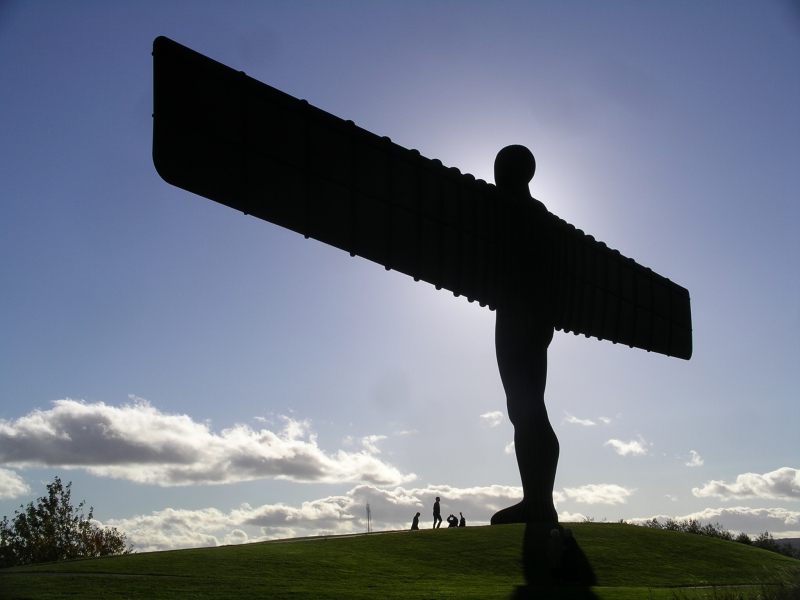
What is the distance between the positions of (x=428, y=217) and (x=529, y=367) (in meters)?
4.09

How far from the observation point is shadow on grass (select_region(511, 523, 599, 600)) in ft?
29.6

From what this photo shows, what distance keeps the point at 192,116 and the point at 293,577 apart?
7422mm

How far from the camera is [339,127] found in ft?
36.8

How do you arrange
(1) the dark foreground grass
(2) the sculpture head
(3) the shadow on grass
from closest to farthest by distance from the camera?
(3) the shadow on grass
(1) the dark foreground grass
(2) the sculpture head

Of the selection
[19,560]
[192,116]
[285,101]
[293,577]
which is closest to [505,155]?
[285,101]

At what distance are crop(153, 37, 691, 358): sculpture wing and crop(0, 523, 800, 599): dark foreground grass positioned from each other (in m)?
5.08

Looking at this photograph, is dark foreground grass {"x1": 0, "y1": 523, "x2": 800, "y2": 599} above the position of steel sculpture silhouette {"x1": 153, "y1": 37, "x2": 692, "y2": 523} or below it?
below

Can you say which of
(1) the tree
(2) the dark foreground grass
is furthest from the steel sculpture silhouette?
(1) the tree

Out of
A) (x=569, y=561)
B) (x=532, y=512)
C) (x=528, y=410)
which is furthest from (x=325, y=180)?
(x=532, y=512)

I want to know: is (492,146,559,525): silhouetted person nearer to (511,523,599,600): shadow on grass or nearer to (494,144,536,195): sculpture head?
(494,144,536,195): sculpture head

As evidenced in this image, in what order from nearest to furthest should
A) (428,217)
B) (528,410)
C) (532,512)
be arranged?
(428,217), (532,512), (528,410)

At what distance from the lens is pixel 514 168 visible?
1482 centimetres

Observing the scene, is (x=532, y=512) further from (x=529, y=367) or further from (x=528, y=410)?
(x=529, y=367)

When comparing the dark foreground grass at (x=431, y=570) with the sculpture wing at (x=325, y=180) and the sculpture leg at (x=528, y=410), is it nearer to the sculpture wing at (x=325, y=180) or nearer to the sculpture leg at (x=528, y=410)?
the sculpture leg at (x=528, y=410)
